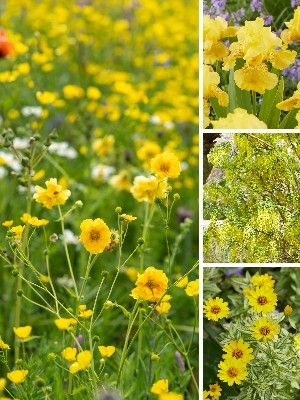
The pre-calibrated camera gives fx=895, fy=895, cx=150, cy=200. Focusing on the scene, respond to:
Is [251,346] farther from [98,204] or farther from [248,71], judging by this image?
[98,204]

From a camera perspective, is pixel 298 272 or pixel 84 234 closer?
pixel 84 234

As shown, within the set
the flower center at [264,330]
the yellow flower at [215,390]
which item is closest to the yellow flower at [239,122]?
the flower center at [264,330]

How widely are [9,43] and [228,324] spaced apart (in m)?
1.60

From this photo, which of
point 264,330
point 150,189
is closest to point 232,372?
point 264,330

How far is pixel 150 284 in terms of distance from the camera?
1.87 m

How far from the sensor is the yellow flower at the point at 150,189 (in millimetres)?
2033

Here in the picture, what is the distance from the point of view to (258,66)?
82.1 inches

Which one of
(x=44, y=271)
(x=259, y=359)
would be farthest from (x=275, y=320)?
(x=44, y=271)

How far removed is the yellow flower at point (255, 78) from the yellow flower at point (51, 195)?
48 cm

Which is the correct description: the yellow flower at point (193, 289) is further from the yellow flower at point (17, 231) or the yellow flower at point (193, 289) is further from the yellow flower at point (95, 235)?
the yellow flower at point (17, 231)

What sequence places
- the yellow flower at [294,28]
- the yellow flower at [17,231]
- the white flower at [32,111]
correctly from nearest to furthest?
the yellow flower at [17,231] → the yellow flower at [294,28] → the white flower at [32,111]

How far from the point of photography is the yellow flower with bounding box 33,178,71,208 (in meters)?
2.01

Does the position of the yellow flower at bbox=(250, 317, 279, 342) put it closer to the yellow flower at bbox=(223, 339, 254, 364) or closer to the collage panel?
the yellow flower at bbox=(223, 339, 254, 364)

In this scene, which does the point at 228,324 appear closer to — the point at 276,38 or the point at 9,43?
the point at 276,38
